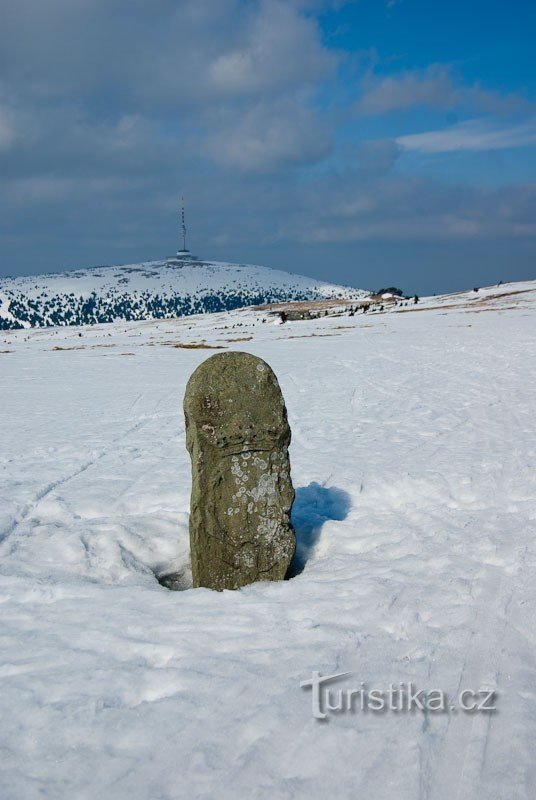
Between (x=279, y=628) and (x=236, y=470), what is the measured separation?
1.87 meters

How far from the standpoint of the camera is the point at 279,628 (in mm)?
5254

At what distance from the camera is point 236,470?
647cm

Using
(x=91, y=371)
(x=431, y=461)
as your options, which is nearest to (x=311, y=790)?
(x=431, y=461)

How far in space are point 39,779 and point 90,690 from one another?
2.78ft

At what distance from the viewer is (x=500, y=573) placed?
6215 mm

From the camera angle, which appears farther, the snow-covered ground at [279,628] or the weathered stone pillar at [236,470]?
the weathered stone pillar at [236,470]

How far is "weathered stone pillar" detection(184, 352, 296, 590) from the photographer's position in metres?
6.34

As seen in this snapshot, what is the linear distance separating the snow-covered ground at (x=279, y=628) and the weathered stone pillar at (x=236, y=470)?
43 cm

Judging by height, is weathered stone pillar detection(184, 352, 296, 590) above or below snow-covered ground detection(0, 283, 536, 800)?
above

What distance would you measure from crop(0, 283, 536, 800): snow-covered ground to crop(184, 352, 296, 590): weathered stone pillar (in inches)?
16.9

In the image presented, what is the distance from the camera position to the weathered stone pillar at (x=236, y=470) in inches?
250

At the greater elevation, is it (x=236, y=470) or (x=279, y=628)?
(x=236, y=470)

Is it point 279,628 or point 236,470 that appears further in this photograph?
point 236,470

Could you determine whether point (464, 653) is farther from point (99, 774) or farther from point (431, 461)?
point (431, 461)
